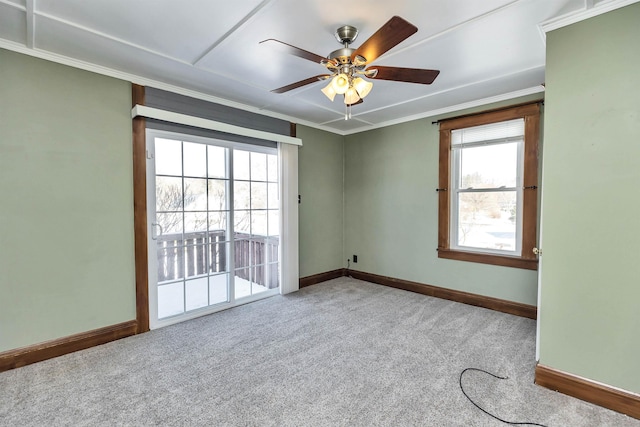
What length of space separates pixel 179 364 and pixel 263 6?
2.71 m

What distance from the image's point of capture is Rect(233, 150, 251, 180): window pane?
3.73 m

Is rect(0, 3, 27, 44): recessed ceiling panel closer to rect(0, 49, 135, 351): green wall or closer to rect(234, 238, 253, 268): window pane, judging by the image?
rect(0, 49, 135, 351): green wall

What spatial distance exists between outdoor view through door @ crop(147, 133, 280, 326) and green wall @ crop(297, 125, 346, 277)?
1.63 ft

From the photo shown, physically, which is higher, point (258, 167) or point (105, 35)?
point (105, 35)

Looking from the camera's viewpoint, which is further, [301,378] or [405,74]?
[301,378]

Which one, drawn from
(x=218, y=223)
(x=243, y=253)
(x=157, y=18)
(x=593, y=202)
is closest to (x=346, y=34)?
(x=157, y=18)

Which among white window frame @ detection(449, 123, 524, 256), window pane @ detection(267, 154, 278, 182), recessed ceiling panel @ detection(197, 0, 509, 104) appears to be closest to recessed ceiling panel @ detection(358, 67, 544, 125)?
white window frame @ detection(449, 123, 524, 256)

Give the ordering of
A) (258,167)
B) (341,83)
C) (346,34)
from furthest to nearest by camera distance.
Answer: (258,167) → (346,34) → (341,83)

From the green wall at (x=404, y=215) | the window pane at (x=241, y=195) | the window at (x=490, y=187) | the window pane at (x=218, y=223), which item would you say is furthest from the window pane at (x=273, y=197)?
the window at (x=490, y=187)

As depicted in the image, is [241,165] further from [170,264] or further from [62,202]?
[62,202]

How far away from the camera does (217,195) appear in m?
3.55

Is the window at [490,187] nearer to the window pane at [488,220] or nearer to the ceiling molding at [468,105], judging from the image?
the window pane at [488,220]

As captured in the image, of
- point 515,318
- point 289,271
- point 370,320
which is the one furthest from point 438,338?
point 289,271

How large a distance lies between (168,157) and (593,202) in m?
3.69
